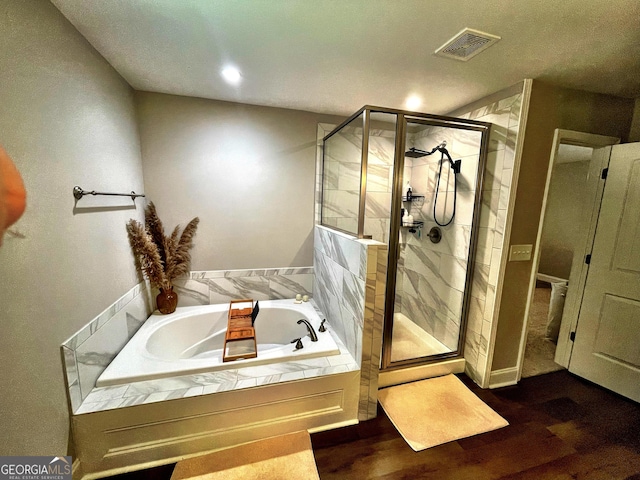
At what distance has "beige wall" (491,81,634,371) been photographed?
1.72 metres

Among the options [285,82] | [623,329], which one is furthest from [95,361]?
[623,329]

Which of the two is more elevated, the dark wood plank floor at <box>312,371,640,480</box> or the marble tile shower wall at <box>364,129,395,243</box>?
the marble tile shower wall at <box>364,129,395,243</box>

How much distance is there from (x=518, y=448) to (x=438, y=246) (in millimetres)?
1570

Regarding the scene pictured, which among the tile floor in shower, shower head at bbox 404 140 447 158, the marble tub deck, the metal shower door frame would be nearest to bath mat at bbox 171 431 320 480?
the marble tub deck

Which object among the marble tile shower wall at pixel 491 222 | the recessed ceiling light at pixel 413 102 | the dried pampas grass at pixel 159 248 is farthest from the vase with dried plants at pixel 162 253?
the marble tile shower wall at pixel 491 222

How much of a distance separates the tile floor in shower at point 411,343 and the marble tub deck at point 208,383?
0.78 metres

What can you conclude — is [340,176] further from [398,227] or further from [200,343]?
[200,343]

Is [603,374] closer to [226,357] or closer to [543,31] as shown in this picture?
[543,31]

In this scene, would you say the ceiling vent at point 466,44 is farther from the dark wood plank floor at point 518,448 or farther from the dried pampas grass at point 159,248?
the dark wood plank floor at point 518,448

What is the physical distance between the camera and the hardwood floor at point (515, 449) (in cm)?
132

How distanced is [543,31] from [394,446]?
2428 mm

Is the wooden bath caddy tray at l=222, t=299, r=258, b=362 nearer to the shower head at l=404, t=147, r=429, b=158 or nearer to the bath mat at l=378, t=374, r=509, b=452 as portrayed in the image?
the bath mat at l=378, t=374, r=509, b=452

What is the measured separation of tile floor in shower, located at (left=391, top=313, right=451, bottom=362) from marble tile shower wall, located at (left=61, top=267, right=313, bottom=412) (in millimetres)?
1054

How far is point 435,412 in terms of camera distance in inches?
67.7
